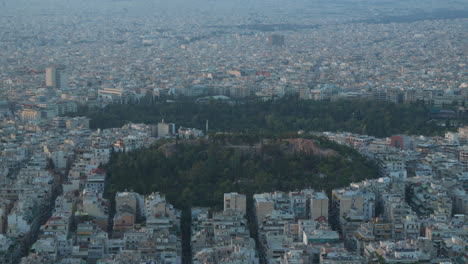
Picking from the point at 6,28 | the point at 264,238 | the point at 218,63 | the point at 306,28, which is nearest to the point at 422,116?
the point at 264,238

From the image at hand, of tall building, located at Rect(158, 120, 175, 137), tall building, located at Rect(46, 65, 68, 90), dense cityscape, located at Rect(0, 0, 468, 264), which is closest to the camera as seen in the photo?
dense cityscape, located at Rect(0, 0, 468, 264)

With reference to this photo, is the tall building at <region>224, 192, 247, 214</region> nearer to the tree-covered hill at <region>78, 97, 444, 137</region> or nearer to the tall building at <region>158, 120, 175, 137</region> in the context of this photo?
the tall building at <region>158, 120, 175, 137</region>

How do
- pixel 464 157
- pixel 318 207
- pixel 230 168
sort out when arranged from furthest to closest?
pixel 464 157 → pixel 230 168 → pixel 318 207

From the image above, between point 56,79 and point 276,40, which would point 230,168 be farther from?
point 276,40

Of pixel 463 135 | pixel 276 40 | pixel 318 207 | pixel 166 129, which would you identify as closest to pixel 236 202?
pixel 318 207

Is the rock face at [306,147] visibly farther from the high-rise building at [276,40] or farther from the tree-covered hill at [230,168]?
the high-rise building at [276,40]

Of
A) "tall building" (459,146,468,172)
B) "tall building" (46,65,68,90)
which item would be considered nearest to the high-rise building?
"tall building" (46,65,68,90)

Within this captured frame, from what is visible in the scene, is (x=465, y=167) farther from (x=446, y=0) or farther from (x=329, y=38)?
(x=446, y=0)
